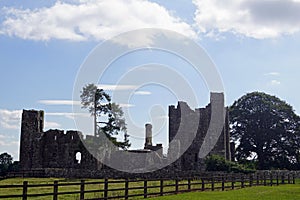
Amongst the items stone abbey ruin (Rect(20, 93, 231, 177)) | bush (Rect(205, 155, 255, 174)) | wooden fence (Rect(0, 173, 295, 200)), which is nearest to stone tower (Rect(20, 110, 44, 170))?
stone abbey ruin (Rect(20, 93, 231, 177))

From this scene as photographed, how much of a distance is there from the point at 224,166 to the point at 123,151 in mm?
12163

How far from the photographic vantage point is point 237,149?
6575 centimetres

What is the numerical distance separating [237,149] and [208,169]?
21.4 m

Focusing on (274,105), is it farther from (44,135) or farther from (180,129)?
(44,135)

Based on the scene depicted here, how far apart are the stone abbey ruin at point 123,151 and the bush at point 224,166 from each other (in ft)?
14.8

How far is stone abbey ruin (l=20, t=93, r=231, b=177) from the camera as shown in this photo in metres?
50.1

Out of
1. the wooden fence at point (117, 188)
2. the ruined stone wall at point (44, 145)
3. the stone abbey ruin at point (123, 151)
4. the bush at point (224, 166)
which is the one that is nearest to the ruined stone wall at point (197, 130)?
the stone abbey ruin at point (123, 151)

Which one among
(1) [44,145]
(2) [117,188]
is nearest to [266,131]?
(1) [44,145]

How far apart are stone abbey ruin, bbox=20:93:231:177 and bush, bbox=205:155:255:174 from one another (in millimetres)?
4526

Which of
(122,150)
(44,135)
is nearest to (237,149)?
(122,150)

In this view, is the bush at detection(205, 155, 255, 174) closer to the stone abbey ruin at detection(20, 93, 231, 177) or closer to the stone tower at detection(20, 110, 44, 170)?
the stone abbey ruin at detection(20, 93, 231, 177)

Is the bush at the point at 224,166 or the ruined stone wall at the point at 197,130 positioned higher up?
the ruined stone wall at the point at 197,130

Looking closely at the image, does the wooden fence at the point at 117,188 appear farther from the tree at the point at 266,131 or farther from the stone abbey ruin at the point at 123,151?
the tree at the point at 266,131

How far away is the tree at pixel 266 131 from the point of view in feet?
206
